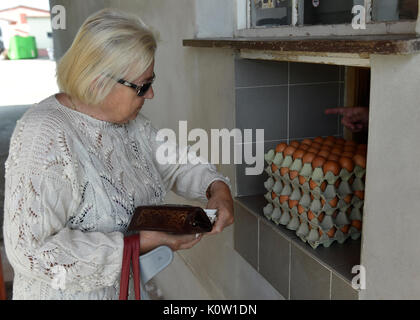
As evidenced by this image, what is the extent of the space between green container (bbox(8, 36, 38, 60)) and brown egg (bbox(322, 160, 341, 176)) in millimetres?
26589

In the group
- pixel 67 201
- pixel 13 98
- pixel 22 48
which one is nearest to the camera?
pixel 67 201

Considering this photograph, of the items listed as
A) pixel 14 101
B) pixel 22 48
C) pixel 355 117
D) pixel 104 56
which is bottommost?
pixel 14 101

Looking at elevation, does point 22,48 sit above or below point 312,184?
above

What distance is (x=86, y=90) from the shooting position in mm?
1328

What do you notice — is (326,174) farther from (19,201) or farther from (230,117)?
(19,201)

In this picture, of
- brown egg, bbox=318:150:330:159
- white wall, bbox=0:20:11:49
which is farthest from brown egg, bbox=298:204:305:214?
white wall, bbox=0:20:11:49

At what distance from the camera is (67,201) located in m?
1.29

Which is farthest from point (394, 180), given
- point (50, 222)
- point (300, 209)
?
point (50, 222)

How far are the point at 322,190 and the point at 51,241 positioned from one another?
94 centimetres

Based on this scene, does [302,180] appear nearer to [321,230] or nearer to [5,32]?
[321,230]

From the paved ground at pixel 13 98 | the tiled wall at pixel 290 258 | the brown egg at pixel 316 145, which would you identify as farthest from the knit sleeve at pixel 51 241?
the paved ground at pixel 13 98

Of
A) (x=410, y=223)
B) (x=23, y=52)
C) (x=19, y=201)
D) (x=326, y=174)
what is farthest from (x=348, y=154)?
(x=23, y=52)

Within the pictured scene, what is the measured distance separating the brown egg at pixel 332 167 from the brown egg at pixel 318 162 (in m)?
0.02

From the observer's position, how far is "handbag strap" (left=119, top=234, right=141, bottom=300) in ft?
4.23
